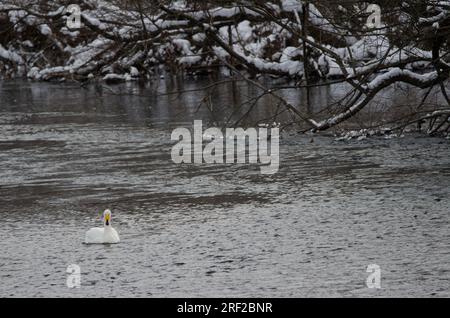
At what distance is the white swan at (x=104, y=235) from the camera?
30.7 ft

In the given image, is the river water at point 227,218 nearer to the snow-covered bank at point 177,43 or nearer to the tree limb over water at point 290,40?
the tree limb over water at point 290,40

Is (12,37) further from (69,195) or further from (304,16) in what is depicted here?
(69,195)

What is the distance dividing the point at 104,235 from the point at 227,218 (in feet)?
5.15

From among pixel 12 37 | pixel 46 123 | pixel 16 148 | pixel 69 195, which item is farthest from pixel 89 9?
pixel 12 37

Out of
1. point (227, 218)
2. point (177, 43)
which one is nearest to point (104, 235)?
point (227, 218)

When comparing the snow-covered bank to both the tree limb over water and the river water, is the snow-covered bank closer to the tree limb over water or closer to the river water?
the tree limb over water

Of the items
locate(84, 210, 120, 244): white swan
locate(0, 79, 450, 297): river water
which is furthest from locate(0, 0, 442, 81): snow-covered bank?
locate(84, 210, 120, 244): white swan

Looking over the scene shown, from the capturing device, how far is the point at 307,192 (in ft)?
38.3

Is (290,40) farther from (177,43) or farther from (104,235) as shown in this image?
(104,235)

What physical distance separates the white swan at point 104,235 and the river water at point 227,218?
0.35ft

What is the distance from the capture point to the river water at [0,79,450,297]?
26.5 feet

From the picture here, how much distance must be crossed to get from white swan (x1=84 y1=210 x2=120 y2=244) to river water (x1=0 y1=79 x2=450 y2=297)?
107mm

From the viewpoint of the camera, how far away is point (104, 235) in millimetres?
9352

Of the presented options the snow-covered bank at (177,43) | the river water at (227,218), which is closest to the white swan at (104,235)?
the river water at (227,218)
